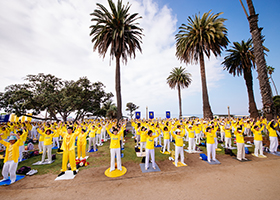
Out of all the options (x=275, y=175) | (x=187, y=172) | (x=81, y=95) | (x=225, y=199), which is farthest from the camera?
(x=81, y=95)

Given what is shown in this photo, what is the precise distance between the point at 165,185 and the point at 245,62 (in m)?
30.3

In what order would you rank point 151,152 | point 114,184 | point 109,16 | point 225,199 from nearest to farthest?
point 225,199
point 114,184
point 151,152
point 109,16

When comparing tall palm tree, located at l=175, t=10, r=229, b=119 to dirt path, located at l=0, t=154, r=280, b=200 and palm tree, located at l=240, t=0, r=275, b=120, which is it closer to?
palm tree, located at l=240, t=0, r=275, b=120

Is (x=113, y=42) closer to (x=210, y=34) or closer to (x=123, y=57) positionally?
(x=123, y=57)

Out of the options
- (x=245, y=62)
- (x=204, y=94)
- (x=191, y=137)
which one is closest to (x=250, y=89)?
(x=245, y=62)

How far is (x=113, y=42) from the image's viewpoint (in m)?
20.2

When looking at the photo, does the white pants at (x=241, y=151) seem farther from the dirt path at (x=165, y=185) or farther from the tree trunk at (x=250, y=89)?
the tree trunk at (x=250, y=89)

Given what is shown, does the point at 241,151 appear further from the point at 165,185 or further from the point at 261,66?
the point at 261,66

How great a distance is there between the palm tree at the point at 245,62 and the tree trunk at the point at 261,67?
1565 cm

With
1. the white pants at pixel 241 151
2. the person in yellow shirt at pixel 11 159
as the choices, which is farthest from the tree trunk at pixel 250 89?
the person in yellow shirt at pixel 11 159

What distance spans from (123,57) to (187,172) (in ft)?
66.7

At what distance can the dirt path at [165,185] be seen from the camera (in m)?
4.58

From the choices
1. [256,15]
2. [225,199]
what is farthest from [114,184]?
[256,15]

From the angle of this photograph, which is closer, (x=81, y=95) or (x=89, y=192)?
(x=89, y=192)
